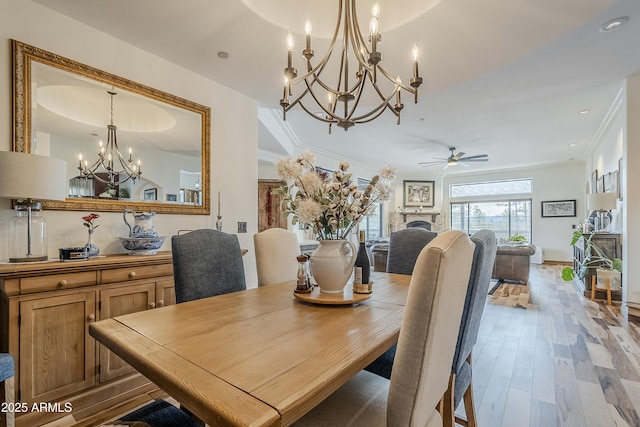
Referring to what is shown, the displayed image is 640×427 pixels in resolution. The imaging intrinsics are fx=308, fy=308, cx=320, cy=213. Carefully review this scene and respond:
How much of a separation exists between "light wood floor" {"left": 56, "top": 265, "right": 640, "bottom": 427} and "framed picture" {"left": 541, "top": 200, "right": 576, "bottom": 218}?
5.58 metres

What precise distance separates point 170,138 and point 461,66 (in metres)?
2.58

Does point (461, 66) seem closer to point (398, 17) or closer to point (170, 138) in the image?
point (398, 17)

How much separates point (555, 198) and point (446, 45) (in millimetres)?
8674

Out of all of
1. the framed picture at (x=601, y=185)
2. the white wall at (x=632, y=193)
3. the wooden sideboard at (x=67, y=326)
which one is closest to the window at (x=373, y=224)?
the framed picture at (x=601, y=185)

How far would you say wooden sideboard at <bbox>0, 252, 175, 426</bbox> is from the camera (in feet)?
5.23

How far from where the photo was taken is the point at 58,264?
1695 millimetres

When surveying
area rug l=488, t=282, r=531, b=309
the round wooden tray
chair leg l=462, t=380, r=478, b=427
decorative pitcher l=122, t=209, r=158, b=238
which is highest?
decorative pitcher l=122, t=209, r=158, b=238

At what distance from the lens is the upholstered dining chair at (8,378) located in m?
1.35

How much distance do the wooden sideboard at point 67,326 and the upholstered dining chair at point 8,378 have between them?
21 centimetres

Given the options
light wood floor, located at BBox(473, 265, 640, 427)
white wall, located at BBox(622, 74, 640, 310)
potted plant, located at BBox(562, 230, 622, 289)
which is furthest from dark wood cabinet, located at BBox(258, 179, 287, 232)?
white wall, located at BBox(622, 74, 640, 310)

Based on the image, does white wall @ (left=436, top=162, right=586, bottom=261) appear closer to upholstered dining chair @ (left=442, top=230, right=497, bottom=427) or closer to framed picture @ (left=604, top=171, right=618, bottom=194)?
framed picture @ (left=604, top=171, right=618, bottom=194)

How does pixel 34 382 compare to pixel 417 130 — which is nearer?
pixel 34 382

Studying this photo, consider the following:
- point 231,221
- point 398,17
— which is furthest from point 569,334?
point 231,221

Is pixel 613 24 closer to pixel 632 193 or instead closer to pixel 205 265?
pixel 632 193
